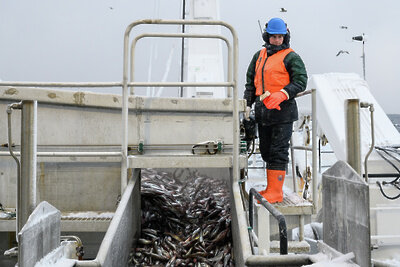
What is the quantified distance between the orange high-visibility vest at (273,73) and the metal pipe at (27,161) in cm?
255

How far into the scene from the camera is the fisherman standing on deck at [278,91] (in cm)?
369

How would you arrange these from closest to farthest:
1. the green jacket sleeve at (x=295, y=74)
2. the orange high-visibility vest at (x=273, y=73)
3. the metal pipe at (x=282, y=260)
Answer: the metal pipe at (x=282, y=260) < the green jacket sleeve at (x=295, y=74) < the orange high-visibility vest at (x=273, y=73)

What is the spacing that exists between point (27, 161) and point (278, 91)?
2.62m

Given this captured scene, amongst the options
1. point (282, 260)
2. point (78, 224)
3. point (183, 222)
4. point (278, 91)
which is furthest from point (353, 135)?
point (78, 224)

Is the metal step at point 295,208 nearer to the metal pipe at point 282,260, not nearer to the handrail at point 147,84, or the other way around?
the handrail at point 147,84

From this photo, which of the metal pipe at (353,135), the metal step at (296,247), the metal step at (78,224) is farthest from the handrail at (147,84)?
the metal pipe at (353,135)

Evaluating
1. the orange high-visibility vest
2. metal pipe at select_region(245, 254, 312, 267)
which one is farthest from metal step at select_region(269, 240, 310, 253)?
the orange high-visibility vest

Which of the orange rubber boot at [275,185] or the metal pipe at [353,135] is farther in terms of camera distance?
the orange rubber boot at [275,185]

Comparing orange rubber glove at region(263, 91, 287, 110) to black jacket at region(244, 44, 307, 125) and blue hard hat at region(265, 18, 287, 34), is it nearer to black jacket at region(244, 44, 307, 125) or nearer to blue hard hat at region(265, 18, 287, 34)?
black jacket at region(244, 44, 307, 125)

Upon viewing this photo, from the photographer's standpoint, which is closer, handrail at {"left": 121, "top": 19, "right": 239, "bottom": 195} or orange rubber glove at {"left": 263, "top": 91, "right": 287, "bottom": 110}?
handrail at {"left": 121, "top": 19, "right": 239, "bottom": 195}

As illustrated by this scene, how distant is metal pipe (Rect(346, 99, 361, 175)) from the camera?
206 cm

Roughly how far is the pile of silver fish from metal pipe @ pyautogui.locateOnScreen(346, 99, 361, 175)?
1.79 metres

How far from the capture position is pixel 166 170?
4848 mm

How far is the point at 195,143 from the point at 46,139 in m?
1.76
